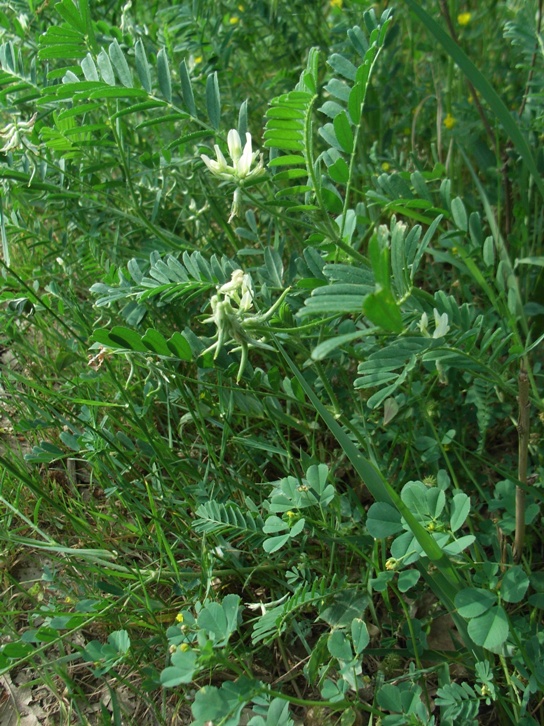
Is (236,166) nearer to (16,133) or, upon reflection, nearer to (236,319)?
(236,319)

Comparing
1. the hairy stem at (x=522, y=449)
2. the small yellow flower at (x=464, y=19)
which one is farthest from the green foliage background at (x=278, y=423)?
the small yellow flower at (x=464, y=19)

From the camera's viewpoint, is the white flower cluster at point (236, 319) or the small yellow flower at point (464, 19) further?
the small yellow flower at point (464, 19)

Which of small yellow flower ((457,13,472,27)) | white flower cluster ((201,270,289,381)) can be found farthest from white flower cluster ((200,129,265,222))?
small yellow flower ((457,13,472,27))

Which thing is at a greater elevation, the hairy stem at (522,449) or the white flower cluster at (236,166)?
the white flower cluster at (236,166)

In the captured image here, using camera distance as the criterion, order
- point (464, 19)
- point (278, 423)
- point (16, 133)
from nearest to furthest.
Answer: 1. point (16, 133)
2. point (278, 423)
3. point (464, 19)

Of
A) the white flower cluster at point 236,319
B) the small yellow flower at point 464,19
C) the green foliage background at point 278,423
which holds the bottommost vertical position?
the green foliage background at point 278,423

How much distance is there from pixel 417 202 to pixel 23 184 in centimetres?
91

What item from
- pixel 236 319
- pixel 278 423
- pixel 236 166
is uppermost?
pixel 236 166

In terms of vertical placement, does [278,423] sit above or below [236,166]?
below

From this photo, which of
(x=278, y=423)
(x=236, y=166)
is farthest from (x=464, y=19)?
(x=236, y=166)

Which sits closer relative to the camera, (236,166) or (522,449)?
(236,166)

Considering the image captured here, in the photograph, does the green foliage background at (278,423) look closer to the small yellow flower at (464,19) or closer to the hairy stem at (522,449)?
the hairy stem at (522,449)

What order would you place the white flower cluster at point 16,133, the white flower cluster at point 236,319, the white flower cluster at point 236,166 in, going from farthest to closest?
the white flower cluster at point 16,133 → the white flower cluster at point 236,166 → the white flower cluster at point 236,319

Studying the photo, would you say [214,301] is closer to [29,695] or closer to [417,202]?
[417,202]
